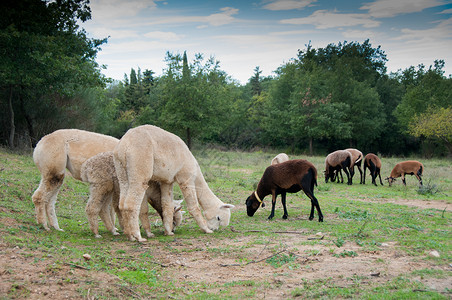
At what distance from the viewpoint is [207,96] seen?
35.5 meters

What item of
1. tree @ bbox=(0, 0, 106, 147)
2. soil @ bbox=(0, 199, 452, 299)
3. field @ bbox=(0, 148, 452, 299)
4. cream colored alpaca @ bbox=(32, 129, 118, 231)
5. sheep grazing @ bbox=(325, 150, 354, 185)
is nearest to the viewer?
soil @ bbox=(0, 199, 452, 299)

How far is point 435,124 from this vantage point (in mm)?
39969

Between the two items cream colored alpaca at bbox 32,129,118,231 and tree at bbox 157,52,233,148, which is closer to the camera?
cream colored alpaca at bbox 32,129,118,231

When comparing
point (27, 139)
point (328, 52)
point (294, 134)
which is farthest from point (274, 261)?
point (328, 52)

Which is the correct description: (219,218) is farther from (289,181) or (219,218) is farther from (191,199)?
(289,181)

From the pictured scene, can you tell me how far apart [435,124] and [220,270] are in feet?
135

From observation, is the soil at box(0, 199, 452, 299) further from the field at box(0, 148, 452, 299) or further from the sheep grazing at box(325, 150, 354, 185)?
the sheep grazing at box(325, 150, 354, 185)

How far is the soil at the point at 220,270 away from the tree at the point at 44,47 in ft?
39.7

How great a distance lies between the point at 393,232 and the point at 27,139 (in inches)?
870

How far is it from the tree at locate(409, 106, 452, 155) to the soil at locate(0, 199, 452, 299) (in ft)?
125

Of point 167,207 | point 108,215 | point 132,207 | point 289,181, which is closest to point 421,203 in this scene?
point 289,181

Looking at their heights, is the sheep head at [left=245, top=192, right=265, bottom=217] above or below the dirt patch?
above

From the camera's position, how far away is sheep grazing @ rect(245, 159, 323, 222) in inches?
382

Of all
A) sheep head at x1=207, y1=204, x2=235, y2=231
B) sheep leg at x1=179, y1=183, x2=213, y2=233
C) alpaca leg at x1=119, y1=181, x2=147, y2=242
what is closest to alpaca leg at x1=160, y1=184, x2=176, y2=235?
Answer: sheep leg at x1=179, y1=183, x2=213, y2=233
